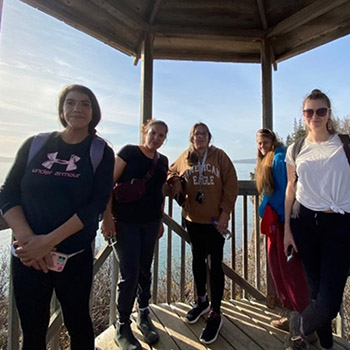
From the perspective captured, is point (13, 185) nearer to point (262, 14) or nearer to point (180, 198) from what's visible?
point (180, 198)

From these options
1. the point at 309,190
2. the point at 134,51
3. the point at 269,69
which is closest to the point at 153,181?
the point at 309,190

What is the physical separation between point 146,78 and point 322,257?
2158mm

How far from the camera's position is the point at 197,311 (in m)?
2.28

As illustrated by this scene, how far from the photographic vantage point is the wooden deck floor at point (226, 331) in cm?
196

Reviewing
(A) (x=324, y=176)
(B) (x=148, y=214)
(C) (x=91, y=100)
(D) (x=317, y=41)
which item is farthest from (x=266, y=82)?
(C) (x=91, y=100)

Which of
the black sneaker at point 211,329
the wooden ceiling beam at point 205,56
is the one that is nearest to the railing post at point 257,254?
the black sneaker at point 211,329

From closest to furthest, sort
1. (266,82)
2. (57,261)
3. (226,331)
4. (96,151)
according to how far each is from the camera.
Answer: (57,261)
(96,151)
(226,331)
(266,82)

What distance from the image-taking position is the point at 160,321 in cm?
228

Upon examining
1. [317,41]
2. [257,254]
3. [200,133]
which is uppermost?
[317,41]

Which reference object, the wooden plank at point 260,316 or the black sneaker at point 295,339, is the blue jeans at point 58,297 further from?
the wooden plank at point 260,316

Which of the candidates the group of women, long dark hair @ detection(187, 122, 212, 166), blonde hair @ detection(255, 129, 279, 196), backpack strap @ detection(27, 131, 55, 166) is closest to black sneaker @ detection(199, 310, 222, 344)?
the group of women

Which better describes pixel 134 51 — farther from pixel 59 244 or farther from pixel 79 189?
pixel 59 244

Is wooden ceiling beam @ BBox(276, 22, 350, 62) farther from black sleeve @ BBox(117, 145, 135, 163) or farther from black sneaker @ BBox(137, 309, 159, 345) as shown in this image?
black sneaker @ BBox(137, 309, 159, 345)

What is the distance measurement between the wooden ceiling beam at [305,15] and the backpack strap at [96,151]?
2328 mm
